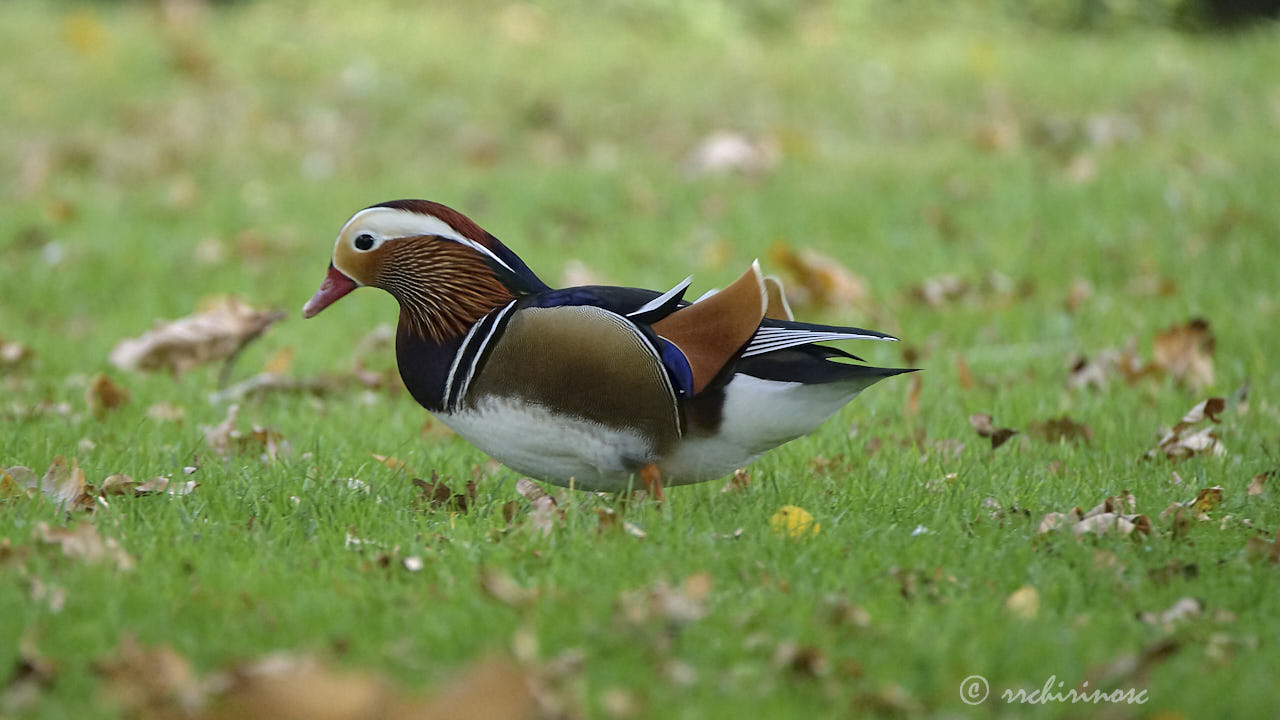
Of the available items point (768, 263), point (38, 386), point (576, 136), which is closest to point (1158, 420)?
point (768, 263)

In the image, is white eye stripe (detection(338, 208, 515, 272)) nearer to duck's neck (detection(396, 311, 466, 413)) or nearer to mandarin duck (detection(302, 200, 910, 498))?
mandarin duck (detection(302, 200, 910, 498))

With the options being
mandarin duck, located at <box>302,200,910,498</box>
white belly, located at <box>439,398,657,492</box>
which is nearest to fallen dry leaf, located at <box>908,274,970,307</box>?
mandarin duck, located at <box>302,200,910,498</box>

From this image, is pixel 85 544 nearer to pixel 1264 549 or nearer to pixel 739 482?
pixel 739 482

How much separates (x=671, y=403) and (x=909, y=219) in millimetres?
4748

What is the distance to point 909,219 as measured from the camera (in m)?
7.48

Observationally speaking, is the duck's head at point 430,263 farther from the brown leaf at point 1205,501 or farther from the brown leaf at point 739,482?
the brown leaf at point 1205,501

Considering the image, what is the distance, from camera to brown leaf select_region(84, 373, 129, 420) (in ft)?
14.8

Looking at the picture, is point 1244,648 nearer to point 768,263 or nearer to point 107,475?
point 107,475

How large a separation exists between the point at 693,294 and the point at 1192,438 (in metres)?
2.74

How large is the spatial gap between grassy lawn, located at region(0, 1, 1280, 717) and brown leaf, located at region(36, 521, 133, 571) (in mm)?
15

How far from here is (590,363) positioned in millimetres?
2990

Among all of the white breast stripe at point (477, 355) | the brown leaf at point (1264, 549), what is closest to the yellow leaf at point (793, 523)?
the white breast stripe at point (477, 355)

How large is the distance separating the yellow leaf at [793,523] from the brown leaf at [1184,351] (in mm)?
2433

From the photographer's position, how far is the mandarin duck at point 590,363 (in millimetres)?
3010
